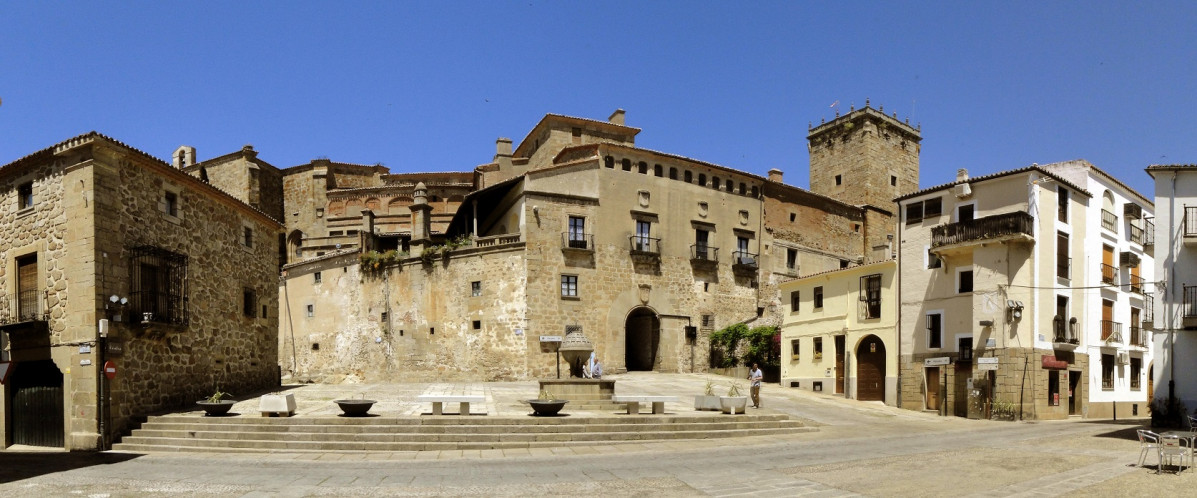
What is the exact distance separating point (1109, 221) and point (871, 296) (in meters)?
9.27

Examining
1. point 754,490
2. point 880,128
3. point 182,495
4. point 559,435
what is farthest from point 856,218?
point 182,495

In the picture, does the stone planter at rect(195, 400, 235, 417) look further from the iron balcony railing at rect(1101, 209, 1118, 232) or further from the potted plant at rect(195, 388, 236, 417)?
the iron balcony railing at rect(1101, 209, 1118, 232)

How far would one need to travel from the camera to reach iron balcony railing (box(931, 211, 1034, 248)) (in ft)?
86.4

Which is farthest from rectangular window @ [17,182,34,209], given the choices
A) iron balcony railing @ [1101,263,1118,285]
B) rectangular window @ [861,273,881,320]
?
iron balcony railing @ [1101,263,1118,285]

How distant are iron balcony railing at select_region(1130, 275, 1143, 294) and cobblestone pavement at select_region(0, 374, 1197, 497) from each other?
47.8ft

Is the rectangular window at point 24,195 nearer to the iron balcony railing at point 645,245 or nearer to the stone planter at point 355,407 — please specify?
the stone planter at point 355,407

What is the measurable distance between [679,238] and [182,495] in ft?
100

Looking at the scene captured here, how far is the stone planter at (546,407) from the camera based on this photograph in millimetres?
18156

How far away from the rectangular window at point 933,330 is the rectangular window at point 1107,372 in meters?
6.66

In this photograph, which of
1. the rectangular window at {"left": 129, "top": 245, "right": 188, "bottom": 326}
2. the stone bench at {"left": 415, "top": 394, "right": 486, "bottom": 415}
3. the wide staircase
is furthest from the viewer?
the rectangular window at {"left": 129, "top": 245, "right": 188, "bottom": 326}

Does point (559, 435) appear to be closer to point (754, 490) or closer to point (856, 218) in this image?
point (754, 490)

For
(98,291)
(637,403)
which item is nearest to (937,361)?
(637,403)

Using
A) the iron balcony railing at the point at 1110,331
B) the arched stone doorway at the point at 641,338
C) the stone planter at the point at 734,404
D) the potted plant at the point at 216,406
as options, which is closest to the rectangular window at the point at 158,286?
the potted plant at the point at 216,406

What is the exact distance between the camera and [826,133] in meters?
58.6
